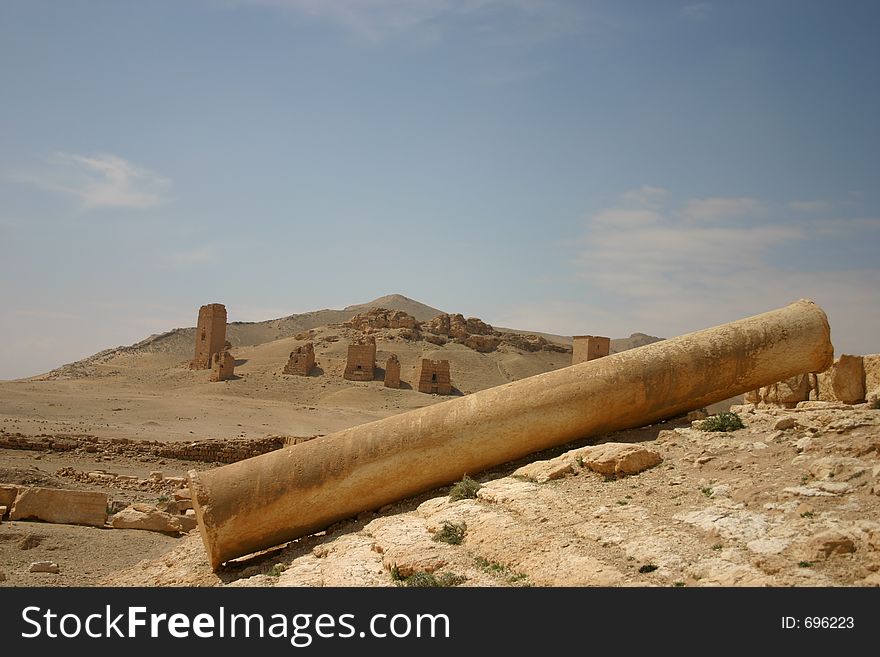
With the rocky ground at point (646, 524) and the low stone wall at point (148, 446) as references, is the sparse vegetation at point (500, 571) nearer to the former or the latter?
the rocky ground at point (646, 524)

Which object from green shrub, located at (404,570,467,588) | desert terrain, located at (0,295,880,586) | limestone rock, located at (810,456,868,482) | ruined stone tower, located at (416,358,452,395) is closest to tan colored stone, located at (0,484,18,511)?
desert terrain, located at (0,295,880,586)

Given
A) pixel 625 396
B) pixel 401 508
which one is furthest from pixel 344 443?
pixel 625 396

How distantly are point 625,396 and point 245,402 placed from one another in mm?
29215

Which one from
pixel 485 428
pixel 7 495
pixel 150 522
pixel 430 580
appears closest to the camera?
pixel 430 580

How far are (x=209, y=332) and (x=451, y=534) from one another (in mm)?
42392

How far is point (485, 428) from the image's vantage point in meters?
6.93

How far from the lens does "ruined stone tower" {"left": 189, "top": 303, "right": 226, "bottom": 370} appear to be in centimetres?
4522

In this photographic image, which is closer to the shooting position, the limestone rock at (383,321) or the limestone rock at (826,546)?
the limestone rock at (826,546)

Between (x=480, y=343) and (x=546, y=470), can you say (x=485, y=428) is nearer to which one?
(x=546, y=470)

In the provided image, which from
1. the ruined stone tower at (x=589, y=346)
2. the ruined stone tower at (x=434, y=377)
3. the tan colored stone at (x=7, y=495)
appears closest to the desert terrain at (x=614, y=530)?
the tan colored stone at (x=7, y=495)

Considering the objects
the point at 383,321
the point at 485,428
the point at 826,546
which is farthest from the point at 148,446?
the point at 383,321

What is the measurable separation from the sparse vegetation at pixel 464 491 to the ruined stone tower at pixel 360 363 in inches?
1399

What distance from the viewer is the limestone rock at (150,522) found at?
11031mm

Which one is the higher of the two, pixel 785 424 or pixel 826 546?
pixel 785 424
